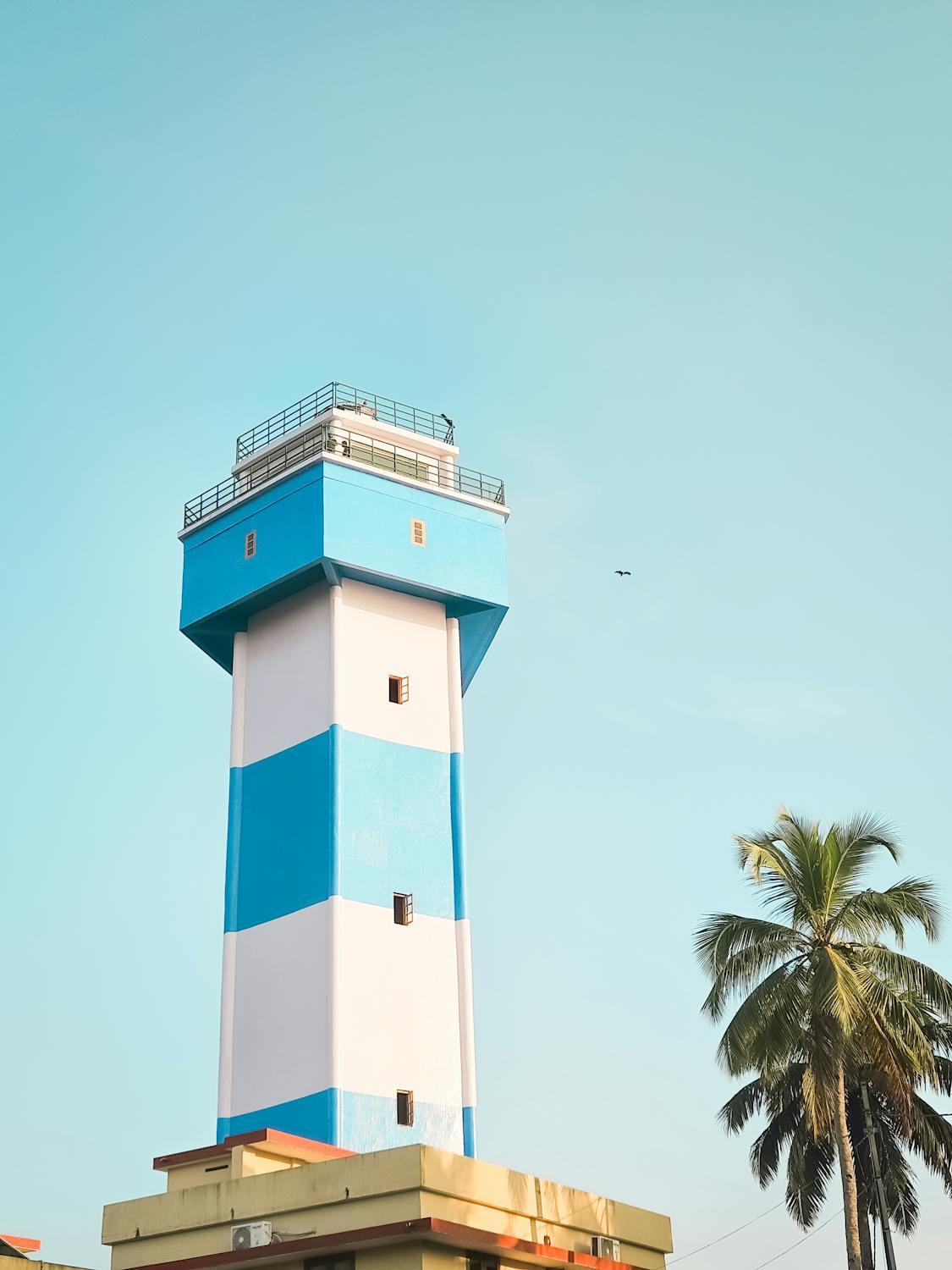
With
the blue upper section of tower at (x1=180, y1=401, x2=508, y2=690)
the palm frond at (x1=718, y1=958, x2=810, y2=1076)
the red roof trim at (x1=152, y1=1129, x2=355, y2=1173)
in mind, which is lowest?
the red roof trim at (x1=152, y1=1129, x2=355, y2=1173)

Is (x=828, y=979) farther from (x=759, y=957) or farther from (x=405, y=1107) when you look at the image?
(x=405, y=1107)

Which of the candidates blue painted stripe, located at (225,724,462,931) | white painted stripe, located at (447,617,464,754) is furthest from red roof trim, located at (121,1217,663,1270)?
white painted stripe, located at (447,617,464,754)

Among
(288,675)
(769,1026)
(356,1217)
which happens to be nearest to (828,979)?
(769,1026)

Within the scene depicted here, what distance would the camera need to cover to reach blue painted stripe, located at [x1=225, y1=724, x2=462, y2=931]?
36906mm

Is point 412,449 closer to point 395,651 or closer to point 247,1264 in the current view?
point 395,651

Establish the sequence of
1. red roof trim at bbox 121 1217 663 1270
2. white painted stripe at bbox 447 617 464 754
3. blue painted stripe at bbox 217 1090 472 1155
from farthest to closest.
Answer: white painted stripe at bbox 447 617 464 754 < blue painted stripe at bbox 217 1090 472 1155 < red roof trim at bbox 121 1217 663 1270

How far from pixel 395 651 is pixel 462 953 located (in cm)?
702

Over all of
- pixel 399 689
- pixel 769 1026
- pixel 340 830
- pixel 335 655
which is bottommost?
pixel 769 1026

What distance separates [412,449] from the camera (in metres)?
42.9

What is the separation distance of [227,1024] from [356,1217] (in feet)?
40.3

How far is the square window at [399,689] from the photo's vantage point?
130 feet

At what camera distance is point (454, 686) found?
40.6 metres

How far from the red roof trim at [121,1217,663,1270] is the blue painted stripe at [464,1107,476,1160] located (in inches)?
313

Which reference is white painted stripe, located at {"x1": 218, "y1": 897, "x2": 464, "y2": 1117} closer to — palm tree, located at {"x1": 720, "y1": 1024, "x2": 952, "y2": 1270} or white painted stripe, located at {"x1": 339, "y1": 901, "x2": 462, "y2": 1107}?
white painted stripe, located at {"x1": 339, "y1": 901, "x2": 462, "y2": 1107}
